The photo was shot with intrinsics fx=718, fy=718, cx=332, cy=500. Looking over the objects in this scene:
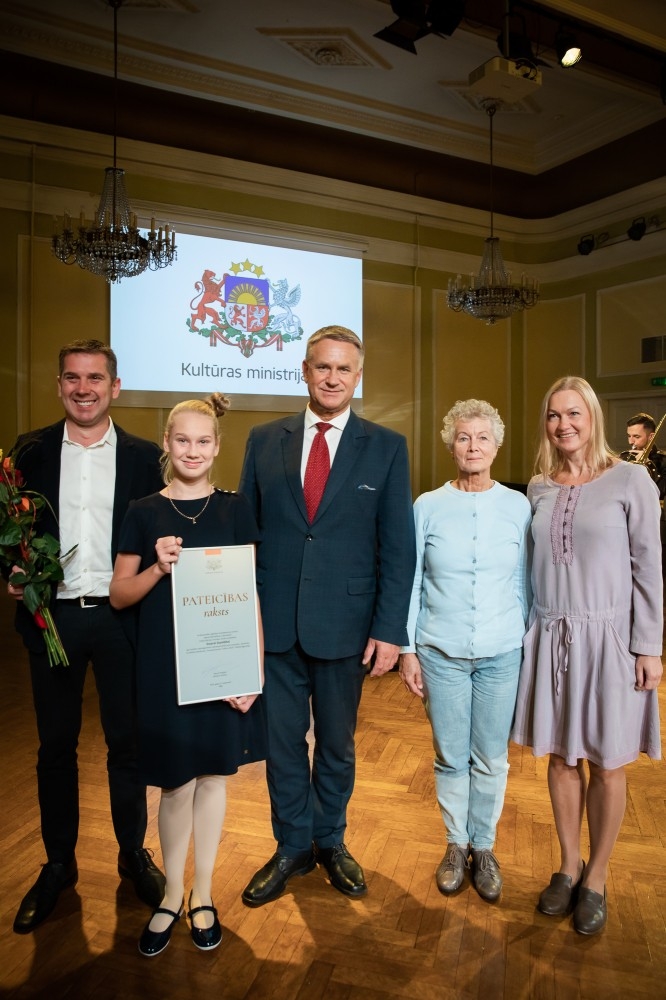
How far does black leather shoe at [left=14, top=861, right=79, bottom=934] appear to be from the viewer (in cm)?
198

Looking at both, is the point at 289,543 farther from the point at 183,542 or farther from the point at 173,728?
the point at 173,728

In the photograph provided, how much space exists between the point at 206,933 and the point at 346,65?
6920mm

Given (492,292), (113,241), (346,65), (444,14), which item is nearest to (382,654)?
(113,241)

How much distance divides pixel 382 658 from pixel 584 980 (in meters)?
0.93

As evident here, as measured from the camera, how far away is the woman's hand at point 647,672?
191 centimetres

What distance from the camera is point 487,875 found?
2.16 m

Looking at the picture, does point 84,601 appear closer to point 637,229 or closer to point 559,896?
point 559,896

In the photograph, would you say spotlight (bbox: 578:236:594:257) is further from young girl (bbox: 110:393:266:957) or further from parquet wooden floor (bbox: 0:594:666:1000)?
young girl (bbox: 110:393:266:957)

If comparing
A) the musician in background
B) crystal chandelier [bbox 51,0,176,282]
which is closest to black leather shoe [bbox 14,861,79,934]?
crystal chandelier [bbox 51,0,176,282]

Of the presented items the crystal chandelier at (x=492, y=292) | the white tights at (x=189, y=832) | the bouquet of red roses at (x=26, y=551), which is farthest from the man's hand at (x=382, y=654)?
the crystal chandelier at (x=492, y=292)

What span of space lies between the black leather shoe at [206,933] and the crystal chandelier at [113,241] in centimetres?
475

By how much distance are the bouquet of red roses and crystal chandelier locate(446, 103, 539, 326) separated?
582 cm

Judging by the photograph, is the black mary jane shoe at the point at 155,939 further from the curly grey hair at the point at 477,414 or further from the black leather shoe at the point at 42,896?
the curly grey hair at the point at 477,414

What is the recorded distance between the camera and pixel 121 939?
1.95m
